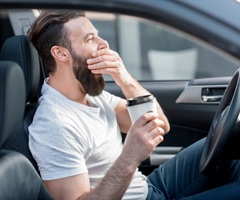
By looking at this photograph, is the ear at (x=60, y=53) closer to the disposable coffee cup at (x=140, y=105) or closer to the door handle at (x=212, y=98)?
the disposable coffee cup at (x=140, y=105)

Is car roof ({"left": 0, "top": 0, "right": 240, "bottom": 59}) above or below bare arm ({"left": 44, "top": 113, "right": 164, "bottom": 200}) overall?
above

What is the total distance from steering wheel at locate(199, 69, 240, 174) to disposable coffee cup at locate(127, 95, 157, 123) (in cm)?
36

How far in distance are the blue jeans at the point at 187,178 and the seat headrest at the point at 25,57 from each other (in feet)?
1.81

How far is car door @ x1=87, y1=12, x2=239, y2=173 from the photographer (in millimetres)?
3150

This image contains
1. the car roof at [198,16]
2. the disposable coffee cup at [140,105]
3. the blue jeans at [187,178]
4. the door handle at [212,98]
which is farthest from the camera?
the door handle at [212,98]

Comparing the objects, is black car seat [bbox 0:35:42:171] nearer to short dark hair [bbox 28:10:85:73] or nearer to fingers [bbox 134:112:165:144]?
short dark hair [bbox 28:10:85:73]

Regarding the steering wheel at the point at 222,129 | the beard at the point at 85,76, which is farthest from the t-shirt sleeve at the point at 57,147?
the steering wheel at the point at 222,129

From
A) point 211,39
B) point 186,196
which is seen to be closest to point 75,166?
point 186,196

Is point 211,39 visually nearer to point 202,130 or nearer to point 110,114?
point 110,114

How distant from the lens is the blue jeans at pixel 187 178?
251 cm

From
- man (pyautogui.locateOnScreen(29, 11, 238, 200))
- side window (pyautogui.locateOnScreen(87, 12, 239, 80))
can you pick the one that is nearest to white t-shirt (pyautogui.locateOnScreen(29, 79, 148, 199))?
man (pyautogui.locateOnScreen(29, 11, 238, 200))

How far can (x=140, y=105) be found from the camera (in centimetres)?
189

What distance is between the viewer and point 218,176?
253cm

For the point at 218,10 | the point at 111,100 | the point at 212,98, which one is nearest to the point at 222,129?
the point at 111,100
